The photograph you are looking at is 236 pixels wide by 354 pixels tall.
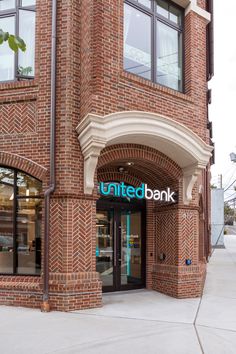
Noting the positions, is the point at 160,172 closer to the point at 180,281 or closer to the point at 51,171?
the point at 180,281

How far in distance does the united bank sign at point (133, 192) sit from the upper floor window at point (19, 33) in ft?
10.4

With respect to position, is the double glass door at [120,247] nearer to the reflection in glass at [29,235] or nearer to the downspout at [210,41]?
the reflection in glass at [29,235]

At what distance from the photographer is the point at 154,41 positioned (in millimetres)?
9656

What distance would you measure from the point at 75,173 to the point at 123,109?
1.72m

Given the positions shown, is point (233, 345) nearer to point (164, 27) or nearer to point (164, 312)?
point (164, 312)

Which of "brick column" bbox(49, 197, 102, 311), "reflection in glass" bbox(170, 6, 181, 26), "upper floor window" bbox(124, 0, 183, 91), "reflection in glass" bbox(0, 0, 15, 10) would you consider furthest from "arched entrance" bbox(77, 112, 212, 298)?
"reflection in glass" bbox(0, 0, 15, 10)

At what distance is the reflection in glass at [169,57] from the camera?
32.3 feet

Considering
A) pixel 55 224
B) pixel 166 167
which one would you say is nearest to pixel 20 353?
pixel 55 224

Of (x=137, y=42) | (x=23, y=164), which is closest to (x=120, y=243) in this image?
(x=23, y=164)

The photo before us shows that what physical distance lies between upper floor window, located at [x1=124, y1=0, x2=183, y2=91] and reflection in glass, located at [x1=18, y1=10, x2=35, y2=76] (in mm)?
2163

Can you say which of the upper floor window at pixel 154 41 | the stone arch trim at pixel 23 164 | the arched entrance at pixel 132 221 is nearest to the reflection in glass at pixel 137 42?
Answer: the upper floor window at pixel 154 41

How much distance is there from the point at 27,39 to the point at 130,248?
6006 millimetres

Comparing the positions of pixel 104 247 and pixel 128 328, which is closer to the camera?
pixel 128 328

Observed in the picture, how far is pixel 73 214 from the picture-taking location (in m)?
8.16
